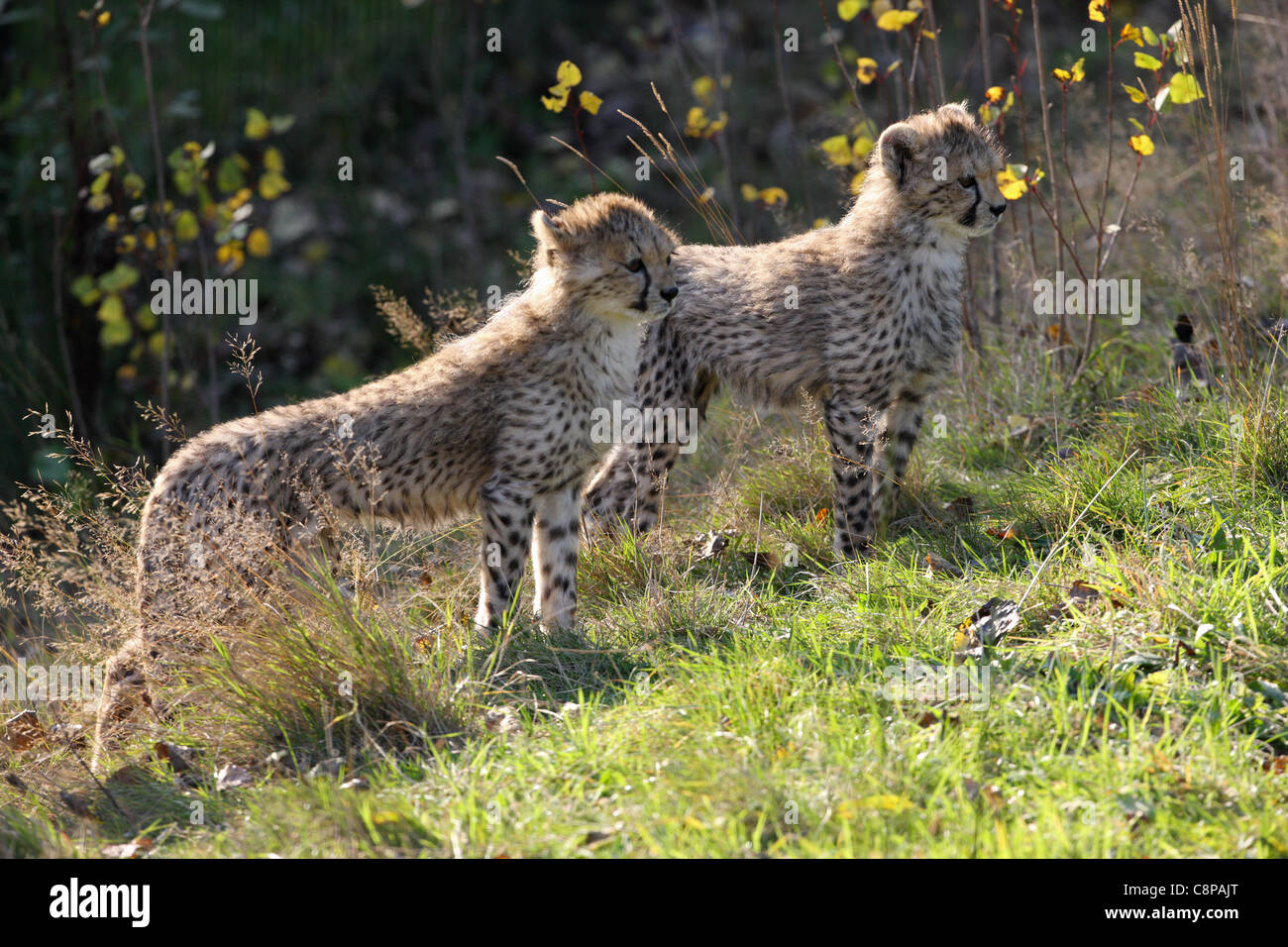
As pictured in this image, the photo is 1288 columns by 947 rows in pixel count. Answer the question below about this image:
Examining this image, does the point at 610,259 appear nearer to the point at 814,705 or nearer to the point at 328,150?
the point at 814,705

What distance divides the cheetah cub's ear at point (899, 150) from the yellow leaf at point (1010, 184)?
13.7 inches

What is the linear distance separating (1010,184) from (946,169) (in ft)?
0.85

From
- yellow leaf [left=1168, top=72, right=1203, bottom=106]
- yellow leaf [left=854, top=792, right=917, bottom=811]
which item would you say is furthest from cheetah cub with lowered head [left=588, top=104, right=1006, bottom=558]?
yellow leaf [left=854, top=792, right=917, bottom=811]

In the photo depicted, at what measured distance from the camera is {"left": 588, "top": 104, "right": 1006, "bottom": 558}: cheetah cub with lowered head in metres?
5.04

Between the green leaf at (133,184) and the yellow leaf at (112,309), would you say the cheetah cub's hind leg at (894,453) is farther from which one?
the yellow leaf at (112,309)

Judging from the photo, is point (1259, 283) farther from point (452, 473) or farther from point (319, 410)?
point (319, 410)

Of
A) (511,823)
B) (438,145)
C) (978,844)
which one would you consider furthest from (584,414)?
(438,145)

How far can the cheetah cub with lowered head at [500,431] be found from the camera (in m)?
4.41

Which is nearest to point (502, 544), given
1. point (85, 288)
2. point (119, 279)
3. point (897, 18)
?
point (897, 18)

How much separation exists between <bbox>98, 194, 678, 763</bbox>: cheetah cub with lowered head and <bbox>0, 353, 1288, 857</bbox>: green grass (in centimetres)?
33

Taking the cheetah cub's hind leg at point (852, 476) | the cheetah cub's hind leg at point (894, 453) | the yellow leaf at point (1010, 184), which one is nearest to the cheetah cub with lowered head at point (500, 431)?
the cheetah cub's hind leg at point (852, 476)

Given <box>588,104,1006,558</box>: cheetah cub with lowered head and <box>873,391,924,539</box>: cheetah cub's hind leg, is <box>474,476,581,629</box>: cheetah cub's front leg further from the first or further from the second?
<box>873,391,924,539</box>: cheetah cub's hind leg

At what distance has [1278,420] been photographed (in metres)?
4.61

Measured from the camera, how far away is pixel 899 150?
5059 millimetres
